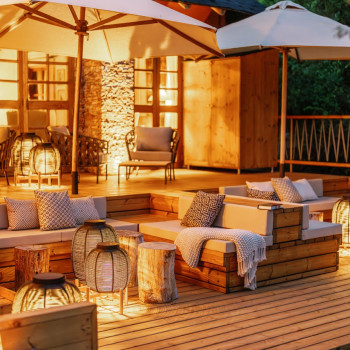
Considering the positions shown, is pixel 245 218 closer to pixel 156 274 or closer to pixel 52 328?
pixel 156 274

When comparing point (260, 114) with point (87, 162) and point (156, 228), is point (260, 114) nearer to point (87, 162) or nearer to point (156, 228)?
point (87, 162)

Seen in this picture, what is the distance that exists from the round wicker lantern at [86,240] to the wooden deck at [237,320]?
52cm

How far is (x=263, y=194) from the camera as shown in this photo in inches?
312

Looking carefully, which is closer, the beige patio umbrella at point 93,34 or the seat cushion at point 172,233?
the seat cushion at point 172,233

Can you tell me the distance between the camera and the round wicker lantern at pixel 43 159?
27.0 ft

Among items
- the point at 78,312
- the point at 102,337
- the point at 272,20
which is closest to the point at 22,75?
the point at 272,20

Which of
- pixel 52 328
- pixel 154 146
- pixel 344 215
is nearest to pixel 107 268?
pixel 52 328

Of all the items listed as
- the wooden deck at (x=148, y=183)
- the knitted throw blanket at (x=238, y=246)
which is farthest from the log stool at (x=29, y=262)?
the wooden deck at (x=148, y=183)

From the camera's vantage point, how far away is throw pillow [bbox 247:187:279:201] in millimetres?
7809

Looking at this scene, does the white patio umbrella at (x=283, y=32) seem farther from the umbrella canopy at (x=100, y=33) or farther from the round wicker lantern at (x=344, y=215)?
the round wicker lantern at (x=344, y=215)

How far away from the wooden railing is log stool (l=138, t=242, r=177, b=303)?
5847 millimetres

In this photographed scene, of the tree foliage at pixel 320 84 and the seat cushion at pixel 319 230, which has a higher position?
the tree foliage at pixel 320 84

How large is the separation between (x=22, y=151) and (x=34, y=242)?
2.48m

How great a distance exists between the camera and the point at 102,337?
4.95 metres
